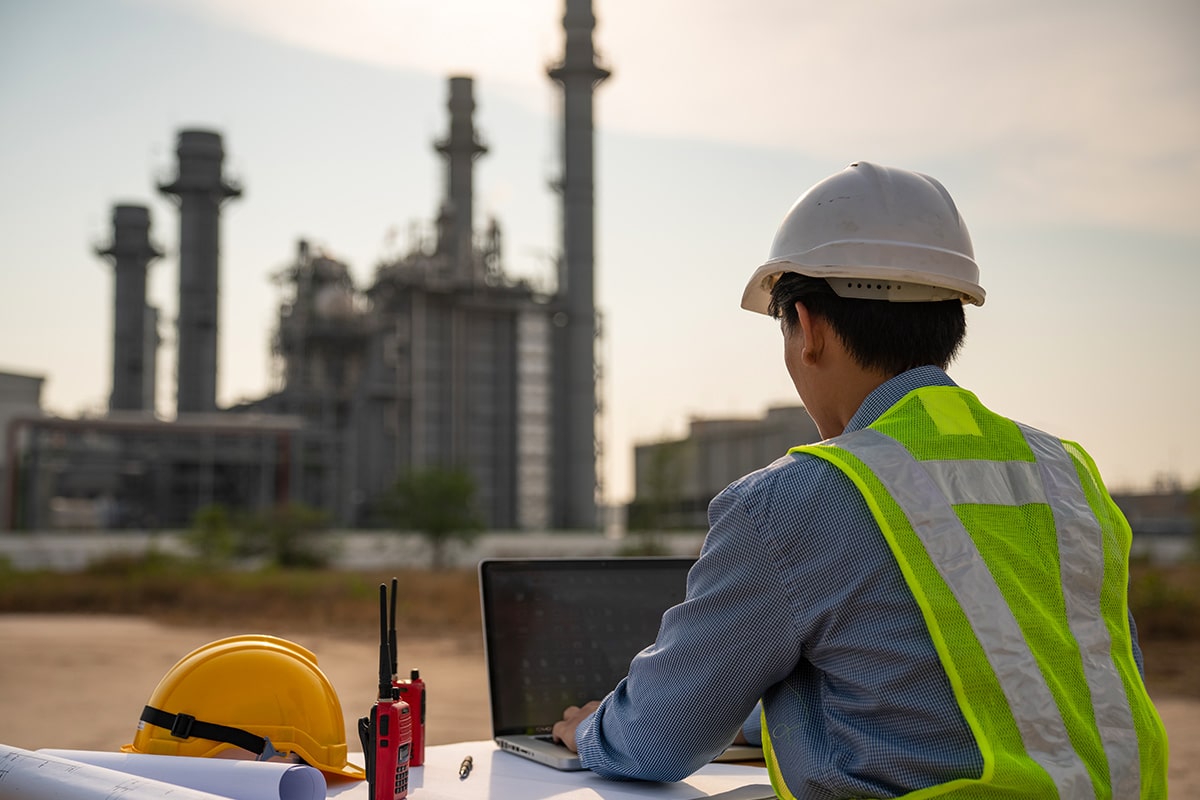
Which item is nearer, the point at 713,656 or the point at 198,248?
the point at 713,656

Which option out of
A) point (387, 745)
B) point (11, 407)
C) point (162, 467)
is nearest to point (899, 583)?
point (387, 745)

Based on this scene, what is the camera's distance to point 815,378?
1.69 m

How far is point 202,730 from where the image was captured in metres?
1.90

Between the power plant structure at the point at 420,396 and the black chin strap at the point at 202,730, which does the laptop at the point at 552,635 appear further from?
the power plant structure at the point at 420,396

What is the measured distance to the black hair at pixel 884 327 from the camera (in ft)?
5.39

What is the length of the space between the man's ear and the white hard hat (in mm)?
54

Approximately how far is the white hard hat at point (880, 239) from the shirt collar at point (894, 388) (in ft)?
0.38

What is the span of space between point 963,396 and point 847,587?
35 centimetres

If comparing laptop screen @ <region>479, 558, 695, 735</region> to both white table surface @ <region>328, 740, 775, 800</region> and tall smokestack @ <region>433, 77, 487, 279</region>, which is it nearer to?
white table surface @ <region>328, 740, 775, 800</region>

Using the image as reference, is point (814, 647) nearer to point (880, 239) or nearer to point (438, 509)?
point (880, 239)

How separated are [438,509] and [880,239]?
26915 mm

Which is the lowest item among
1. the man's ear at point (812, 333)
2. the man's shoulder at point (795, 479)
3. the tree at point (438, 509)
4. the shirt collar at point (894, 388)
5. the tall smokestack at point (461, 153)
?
the tree at point (438, 509)

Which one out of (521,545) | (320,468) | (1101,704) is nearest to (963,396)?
(1101,704)

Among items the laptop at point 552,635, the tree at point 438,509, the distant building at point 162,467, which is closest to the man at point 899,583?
the laptop at point 552,635
